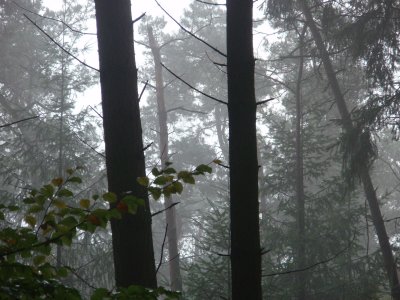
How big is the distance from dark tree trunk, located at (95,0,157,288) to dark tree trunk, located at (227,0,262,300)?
718mm

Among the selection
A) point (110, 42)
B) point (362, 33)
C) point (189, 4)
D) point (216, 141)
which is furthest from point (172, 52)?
point (110, 42)

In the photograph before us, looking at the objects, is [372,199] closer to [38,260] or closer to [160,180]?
[160,180]

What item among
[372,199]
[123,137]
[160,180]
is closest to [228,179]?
[372,199]

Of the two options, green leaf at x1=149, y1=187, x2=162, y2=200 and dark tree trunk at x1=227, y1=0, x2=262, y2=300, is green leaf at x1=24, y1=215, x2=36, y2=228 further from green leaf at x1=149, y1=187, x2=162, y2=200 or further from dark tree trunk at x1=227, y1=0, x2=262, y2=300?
dark tree trunk at x1=227, y1=0, x2=262, y2=300

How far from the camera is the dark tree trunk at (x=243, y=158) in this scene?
3016 mm

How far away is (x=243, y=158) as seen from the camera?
3123mm

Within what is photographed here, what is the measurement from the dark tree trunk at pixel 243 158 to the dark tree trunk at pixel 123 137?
2.35ft

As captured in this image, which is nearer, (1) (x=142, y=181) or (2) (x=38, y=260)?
(2) (x=38, y=260)

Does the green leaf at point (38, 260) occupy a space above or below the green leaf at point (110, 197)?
below

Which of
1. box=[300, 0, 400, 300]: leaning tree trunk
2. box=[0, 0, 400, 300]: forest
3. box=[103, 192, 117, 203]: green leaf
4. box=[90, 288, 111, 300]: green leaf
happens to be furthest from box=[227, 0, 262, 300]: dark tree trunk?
box=[300, 0, 400, 300]: leaning tree trunk

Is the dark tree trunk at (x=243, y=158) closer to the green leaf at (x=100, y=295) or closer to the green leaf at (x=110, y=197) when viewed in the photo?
the green leaf at (x=110, y=197)

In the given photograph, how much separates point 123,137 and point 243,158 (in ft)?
3.45

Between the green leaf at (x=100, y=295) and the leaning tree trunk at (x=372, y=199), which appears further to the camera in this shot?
the leaning tree trunk at (x=372, y=199)

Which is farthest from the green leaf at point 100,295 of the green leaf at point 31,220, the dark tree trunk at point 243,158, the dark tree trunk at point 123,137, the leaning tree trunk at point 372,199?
the leaning tree trunk at point 372,199
